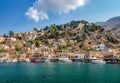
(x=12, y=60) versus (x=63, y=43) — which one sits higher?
(x=63, y=43)

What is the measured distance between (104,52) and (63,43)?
41964 millimetres

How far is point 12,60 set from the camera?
158m

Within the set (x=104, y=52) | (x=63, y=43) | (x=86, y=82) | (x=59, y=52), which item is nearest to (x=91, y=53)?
(x=104, y=52)

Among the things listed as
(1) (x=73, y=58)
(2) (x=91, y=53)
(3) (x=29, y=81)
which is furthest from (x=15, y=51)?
(3) (x=29, y=81)

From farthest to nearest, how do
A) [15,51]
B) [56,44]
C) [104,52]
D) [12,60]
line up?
[56,44]
[15,51]
[104,52]
[12,60]

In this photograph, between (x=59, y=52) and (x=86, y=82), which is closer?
(x=86, y=82)

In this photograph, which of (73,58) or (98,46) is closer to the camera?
(73,58)

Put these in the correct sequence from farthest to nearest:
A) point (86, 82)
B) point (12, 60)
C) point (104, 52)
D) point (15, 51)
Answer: point (15, 51), point (104, 52), point (12, 60), point (86, 82)

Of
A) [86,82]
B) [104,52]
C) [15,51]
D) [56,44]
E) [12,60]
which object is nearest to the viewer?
[86,82]

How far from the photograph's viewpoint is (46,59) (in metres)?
162

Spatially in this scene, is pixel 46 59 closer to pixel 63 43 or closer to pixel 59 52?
pixel 59 52

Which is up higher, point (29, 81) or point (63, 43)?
point (63, 43)

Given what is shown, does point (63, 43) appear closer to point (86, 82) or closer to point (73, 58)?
point (73, 58)

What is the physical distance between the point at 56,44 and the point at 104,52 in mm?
45436
